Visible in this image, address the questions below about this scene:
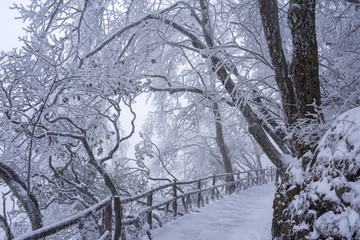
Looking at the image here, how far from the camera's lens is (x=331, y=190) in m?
3.31

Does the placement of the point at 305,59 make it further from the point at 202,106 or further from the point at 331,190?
the point at 202,106

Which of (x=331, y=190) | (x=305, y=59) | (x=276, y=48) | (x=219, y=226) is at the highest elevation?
(x=276, y=48)

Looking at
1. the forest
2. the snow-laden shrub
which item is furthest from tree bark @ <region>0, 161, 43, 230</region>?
the snow-laden shrub

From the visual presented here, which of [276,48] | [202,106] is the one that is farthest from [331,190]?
[202,106]

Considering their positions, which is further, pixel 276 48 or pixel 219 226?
pixel 219 226

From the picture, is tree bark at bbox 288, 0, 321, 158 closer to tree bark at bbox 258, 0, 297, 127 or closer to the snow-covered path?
tree bark at bbox 258, 0, 297, 127

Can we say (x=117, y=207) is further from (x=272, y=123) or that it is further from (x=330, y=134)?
(x=272, y=123)

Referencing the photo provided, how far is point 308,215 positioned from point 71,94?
16.0 feet

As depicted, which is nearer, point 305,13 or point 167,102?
point 305,13

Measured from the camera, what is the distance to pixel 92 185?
31.2 ft

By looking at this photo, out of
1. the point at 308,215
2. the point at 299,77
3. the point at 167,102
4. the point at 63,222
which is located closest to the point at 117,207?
the point at 63,222

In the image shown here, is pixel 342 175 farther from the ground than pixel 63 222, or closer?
farther from the ground

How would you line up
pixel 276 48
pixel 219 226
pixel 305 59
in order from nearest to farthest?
1. pixel 305 59
2. pixel 276 48
3. pixel 219 226

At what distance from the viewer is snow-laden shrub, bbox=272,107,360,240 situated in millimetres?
2928
